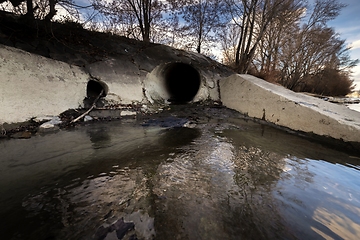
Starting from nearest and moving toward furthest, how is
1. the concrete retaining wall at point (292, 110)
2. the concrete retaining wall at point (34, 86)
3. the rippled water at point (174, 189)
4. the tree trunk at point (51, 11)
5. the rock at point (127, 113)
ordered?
the rippled water at point (174, 189) < the concrete retaining wall at point (292, 110) < the concrete retaining wall at point (34, 86) < the tree trunk at point (51, 11) < the rock at point (127, 113)

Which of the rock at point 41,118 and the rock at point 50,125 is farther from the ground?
the rock at point 41,118

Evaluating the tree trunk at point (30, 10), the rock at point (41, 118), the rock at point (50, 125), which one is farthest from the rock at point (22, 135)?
the tree trunk at point (30, 10)

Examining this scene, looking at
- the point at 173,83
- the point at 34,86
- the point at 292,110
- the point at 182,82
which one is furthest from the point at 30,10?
the point at 292,110

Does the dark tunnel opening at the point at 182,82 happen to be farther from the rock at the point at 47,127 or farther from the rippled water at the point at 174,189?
the rippled water at the point at 174,189

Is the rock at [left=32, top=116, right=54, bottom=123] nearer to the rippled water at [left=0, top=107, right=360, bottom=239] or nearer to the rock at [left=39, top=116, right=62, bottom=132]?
the rock at [left=39, top=116, right=62, bottom=132]

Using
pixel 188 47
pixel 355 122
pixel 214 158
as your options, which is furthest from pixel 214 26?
pixel 214 158

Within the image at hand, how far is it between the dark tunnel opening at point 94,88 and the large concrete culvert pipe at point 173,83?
1696mm

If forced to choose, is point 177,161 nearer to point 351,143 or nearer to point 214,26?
point 351,143

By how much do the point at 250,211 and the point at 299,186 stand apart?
1093 mm

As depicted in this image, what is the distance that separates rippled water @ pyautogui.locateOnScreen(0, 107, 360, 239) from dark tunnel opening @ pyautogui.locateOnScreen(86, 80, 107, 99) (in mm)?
2804

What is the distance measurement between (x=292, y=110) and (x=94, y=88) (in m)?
6.92

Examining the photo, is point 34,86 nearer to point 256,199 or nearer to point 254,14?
point 256,199

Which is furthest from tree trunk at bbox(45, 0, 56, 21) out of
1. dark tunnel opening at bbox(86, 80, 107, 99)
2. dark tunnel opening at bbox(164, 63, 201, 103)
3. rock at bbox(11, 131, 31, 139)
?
dark tunnel opening at bbox(164, 63, 201, 103)

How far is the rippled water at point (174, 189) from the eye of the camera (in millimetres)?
1772
